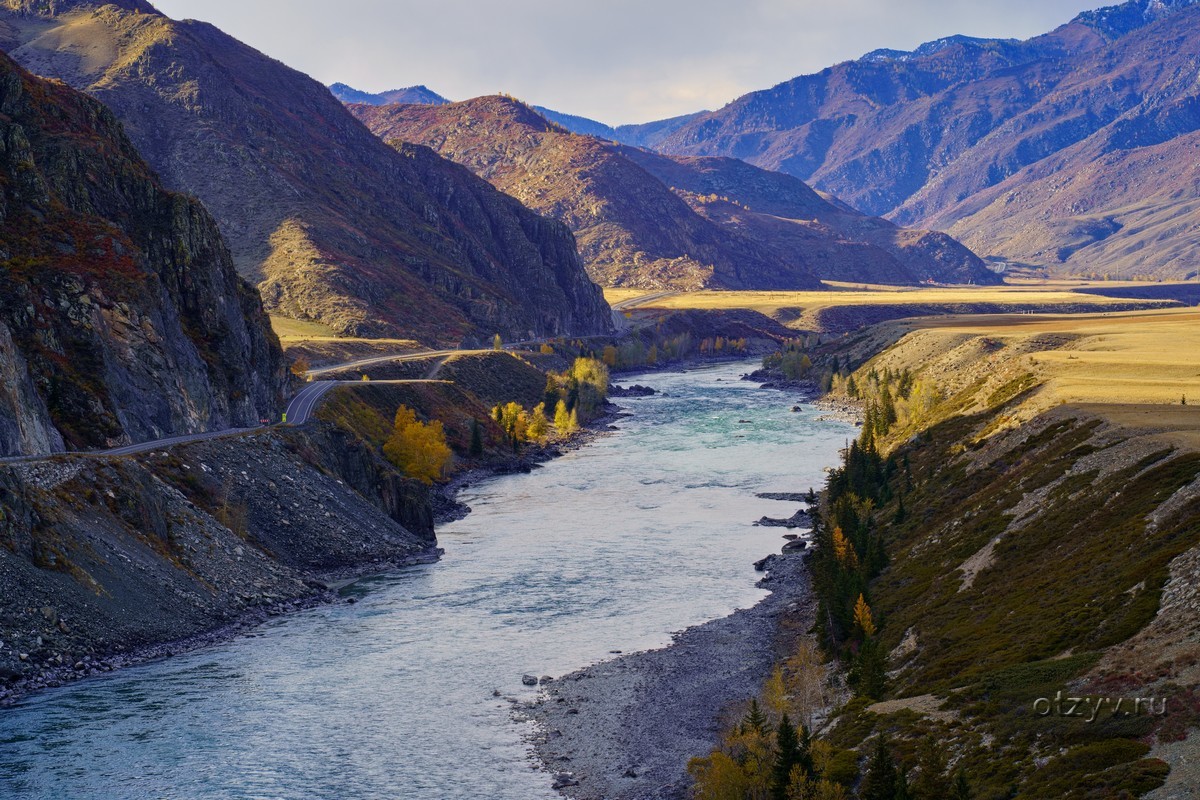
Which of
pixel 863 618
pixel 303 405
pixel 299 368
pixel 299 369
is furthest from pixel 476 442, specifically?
pixel 863 618

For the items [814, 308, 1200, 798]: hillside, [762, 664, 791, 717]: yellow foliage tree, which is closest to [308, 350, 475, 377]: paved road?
[814, 308, 1200, 798]: hillside

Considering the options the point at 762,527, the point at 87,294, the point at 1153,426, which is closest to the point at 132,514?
the point at 87,294

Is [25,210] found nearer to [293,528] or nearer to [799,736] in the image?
[293,528]

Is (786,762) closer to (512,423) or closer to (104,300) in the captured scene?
(104,300)

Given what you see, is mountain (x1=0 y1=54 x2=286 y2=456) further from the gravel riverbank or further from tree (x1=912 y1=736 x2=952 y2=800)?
tree (x1=912 y1=736 x2=952 y2=800)

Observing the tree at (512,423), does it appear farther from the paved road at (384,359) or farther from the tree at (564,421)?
the paved road at (384,359)

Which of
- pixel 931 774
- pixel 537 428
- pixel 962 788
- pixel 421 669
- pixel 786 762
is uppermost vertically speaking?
pixel 537 428

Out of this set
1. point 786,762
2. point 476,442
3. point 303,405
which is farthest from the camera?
point 476,442

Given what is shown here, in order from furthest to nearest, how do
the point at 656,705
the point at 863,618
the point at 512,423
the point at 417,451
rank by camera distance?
the point at 512,423, the point at 417,451, the point at 863,618, the point at 656,705
